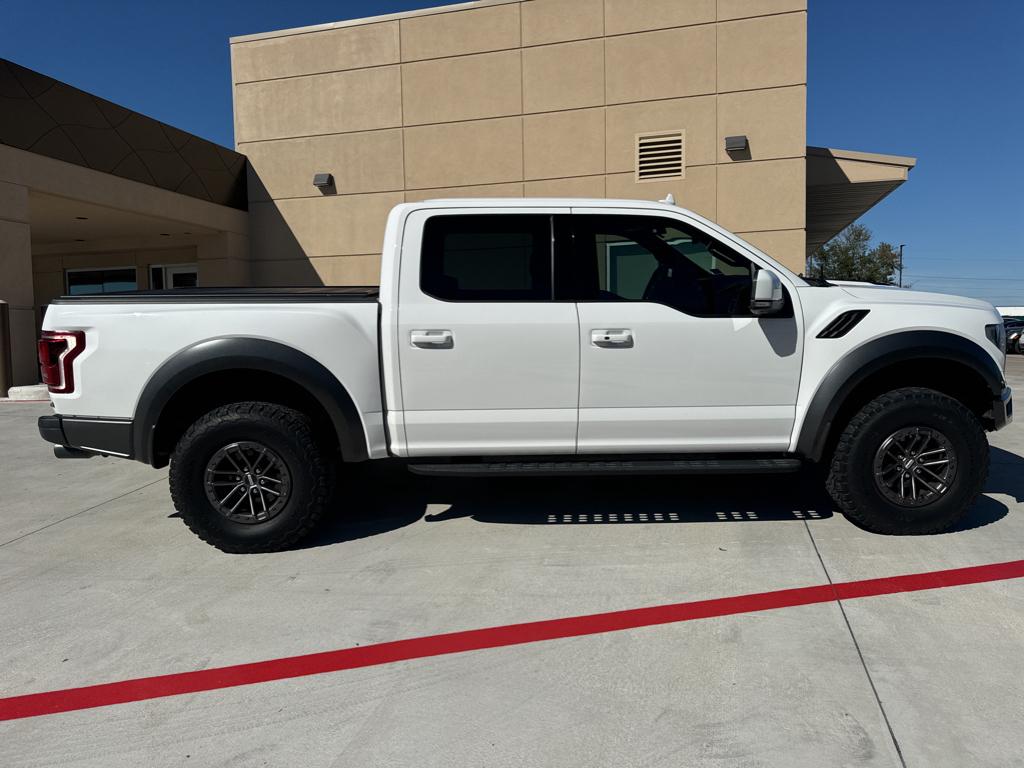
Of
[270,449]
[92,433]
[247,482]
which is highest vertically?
[92,433]

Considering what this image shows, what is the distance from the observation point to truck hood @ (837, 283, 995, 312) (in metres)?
4.08

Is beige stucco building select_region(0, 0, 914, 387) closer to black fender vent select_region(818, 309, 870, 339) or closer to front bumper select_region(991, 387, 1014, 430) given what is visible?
front bumper select_region(991, 387, 1014, 430)

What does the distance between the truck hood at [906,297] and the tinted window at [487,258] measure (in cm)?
183

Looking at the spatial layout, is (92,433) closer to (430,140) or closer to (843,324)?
(843,324)

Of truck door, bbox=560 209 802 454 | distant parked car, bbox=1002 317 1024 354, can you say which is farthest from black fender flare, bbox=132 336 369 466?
distant parked car, bbox=1002 317 1024 354

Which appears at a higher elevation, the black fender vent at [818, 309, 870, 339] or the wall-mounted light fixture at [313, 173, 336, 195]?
the wall-mounted light fixture at [313, 173, 336, 195]

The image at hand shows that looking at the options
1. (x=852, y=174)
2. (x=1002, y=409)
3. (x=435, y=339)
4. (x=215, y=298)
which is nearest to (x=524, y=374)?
(x=435, y=339)

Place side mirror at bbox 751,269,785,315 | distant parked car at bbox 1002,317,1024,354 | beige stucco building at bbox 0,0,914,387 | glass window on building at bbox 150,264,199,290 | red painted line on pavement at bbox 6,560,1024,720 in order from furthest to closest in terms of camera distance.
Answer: distant parked car at bbox 1002,317,1024,354, glass window on building at bbox 150,264,199,290, beige stucco building at bbox 0,0,914,387, side mirror at bbox 751,269,785,315, red painted line on pavement at bbox 6,560,1024,720

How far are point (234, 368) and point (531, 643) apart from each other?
223 centimetres

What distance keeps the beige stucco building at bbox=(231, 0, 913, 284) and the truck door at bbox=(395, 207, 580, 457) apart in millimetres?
10385

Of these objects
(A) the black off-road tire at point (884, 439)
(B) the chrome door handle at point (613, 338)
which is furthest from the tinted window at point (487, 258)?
(A) the black off-road tire at point (884, 439)

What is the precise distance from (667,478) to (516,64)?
11269mm

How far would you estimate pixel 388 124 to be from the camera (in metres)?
14.9

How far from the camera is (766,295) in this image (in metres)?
3.71
